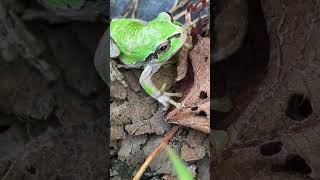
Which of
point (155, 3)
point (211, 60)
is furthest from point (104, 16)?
point (211, 60)

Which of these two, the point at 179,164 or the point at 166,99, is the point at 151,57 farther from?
the point at 179,164

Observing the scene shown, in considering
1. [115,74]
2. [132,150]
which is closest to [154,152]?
[132,150]

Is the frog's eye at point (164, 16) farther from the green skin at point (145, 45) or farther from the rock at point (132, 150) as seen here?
the rock at point (132, 150)

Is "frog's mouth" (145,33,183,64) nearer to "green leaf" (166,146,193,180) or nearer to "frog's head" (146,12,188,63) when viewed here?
"frog's head" (146,12,188,63)

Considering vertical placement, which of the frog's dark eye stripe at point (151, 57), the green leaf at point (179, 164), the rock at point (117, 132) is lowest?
the green leaf at point (179, 164)

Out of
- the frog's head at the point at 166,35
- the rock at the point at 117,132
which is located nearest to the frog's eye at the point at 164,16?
the frog's head at the point at 166,35

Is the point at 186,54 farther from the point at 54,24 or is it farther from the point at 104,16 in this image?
the point at 54,24

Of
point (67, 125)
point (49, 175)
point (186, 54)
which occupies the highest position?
point (186, 54)

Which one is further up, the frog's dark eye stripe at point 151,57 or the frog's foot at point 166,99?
the frog's dark eye stripe at point 151,57
